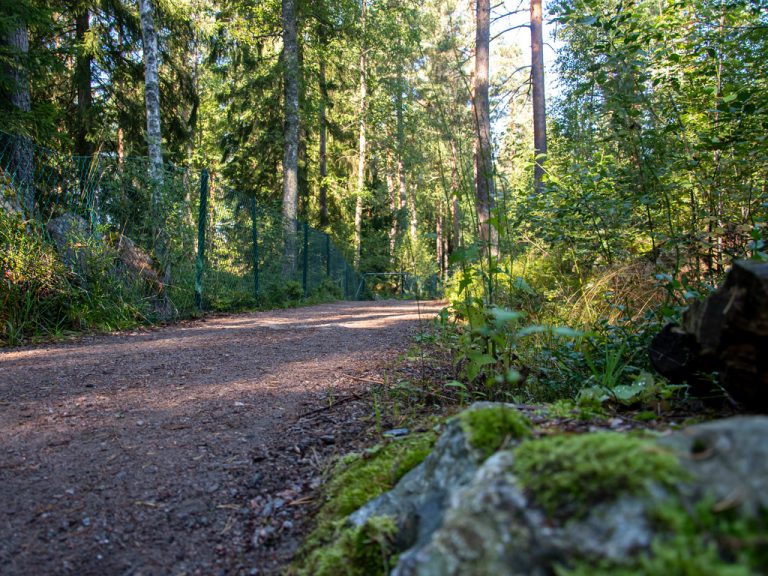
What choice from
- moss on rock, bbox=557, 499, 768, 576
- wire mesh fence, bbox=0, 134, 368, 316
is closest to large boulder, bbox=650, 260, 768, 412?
moss on rock, bbox=557, 499, 768, 576

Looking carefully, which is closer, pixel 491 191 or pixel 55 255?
pixel 491 191

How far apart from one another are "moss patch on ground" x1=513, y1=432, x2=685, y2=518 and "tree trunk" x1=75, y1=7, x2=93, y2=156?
13.3m

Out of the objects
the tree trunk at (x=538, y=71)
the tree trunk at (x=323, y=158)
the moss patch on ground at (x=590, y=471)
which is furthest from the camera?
the tree trunk at (x=323, y=158)

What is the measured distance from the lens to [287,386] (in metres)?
3.39

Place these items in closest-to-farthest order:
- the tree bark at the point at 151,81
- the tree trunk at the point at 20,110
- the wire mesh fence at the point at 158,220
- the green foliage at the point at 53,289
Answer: the green foliage at the point at 53,289 < the tree trunk at the point at 20,110 < the wire mesh fence at the point at 158,220 < the tree bark at the point at 151,81

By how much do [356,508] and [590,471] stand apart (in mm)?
957

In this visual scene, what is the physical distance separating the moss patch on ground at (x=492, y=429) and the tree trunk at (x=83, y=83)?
13.0 m

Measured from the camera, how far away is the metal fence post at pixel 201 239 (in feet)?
25.7

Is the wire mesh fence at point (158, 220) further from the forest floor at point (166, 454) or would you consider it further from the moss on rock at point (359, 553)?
the moss on rock at point (359, 553)

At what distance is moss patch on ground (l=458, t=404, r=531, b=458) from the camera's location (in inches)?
50.8

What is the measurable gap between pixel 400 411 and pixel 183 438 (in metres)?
1.07

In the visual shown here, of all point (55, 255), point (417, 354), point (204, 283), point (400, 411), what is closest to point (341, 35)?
point (204, 283)

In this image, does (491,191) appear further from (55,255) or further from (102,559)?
(55,255)

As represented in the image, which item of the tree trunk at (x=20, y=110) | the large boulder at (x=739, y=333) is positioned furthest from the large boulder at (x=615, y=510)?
the tree trunk at (x=20, y=110)
